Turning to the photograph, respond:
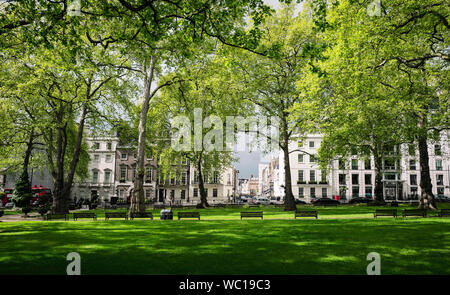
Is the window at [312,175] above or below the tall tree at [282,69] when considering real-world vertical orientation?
below

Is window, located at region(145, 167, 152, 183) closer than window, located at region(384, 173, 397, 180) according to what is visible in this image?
Yes

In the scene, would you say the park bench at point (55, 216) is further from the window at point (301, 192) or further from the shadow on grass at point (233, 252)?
the window at point (301, 192)

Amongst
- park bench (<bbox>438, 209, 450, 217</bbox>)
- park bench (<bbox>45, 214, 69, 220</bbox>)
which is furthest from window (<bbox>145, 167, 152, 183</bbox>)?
park bench (<bbox>438, 209, 450, 217</bbox>)

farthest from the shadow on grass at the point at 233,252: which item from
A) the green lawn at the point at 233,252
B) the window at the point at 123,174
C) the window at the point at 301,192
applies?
the window at the point at 301,192

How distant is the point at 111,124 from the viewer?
2619 centimetres

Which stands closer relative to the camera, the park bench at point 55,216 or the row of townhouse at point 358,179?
the park bench at point 55,216

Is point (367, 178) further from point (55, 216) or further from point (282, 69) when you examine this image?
point (55, 216)

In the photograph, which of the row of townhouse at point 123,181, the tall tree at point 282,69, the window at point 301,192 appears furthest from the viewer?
the window at point 301,192

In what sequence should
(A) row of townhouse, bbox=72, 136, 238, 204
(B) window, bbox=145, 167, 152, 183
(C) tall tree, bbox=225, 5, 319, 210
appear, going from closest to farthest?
(C) tall tree, bbox=225, 5, 319, 210
(A) row of townhouse, bbox=72, 136, 238, 204
(B) window, bbox=145, 167, 152, 183

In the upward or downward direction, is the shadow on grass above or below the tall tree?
below

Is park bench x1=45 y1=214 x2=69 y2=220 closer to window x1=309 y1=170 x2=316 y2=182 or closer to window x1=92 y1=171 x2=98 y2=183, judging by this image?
window x1=92 y1=171 x2=98 y2=183
